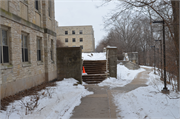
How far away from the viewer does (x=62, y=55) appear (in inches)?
487

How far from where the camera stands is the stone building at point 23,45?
773 cm

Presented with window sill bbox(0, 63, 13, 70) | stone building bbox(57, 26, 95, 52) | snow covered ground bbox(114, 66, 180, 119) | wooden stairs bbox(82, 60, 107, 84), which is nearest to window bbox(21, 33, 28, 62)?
window sill bbox(0, 63, 13, 70)

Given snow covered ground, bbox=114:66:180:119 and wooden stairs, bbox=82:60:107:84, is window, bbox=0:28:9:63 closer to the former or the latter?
snow covered ground, bbox=114:66:180:119

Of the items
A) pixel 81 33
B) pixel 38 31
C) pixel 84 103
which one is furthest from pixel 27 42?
pixel 81 33

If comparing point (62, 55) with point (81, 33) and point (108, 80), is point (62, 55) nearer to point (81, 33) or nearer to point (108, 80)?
point (108, 80)

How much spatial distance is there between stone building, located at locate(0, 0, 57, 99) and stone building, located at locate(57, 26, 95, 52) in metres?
37.1

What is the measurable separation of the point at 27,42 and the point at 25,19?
141cm

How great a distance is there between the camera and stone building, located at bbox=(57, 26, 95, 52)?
169ft

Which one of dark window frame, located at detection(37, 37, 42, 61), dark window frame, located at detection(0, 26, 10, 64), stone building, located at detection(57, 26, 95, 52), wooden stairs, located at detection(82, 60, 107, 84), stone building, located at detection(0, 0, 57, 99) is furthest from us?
stone building, located at detection(57, 26, 95, 52)

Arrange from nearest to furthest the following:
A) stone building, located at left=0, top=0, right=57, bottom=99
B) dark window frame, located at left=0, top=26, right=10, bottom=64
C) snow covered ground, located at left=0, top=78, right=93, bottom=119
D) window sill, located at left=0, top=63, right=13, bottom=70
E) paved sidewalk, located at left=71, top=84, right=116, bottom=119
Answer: snow covered ground, located at left=0, top=78, right=93, bottom=119 < paved sidewalk, located at left=71, top=84, right=116, bottom=119 < window sill, located at left=0, top=63, right=13, bottom=70 < dark window frame, located at left=0, top=26, right=10, bottom=64 < stone building, located at left=0, top=0, right=57, bottom=99

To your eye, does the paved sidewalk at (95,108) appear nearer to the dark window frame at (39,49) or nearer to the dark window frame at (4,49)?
the dark window frame at (4,49)

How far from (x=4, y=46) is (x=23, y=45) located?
1.96 metres

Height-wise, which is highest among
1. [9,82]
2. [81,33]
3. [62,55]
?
Result: [81,33]

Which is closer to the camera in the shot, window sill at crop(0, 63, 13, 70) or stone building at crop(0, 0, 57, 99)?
window sill at crop(0, 63, 13, 70)
